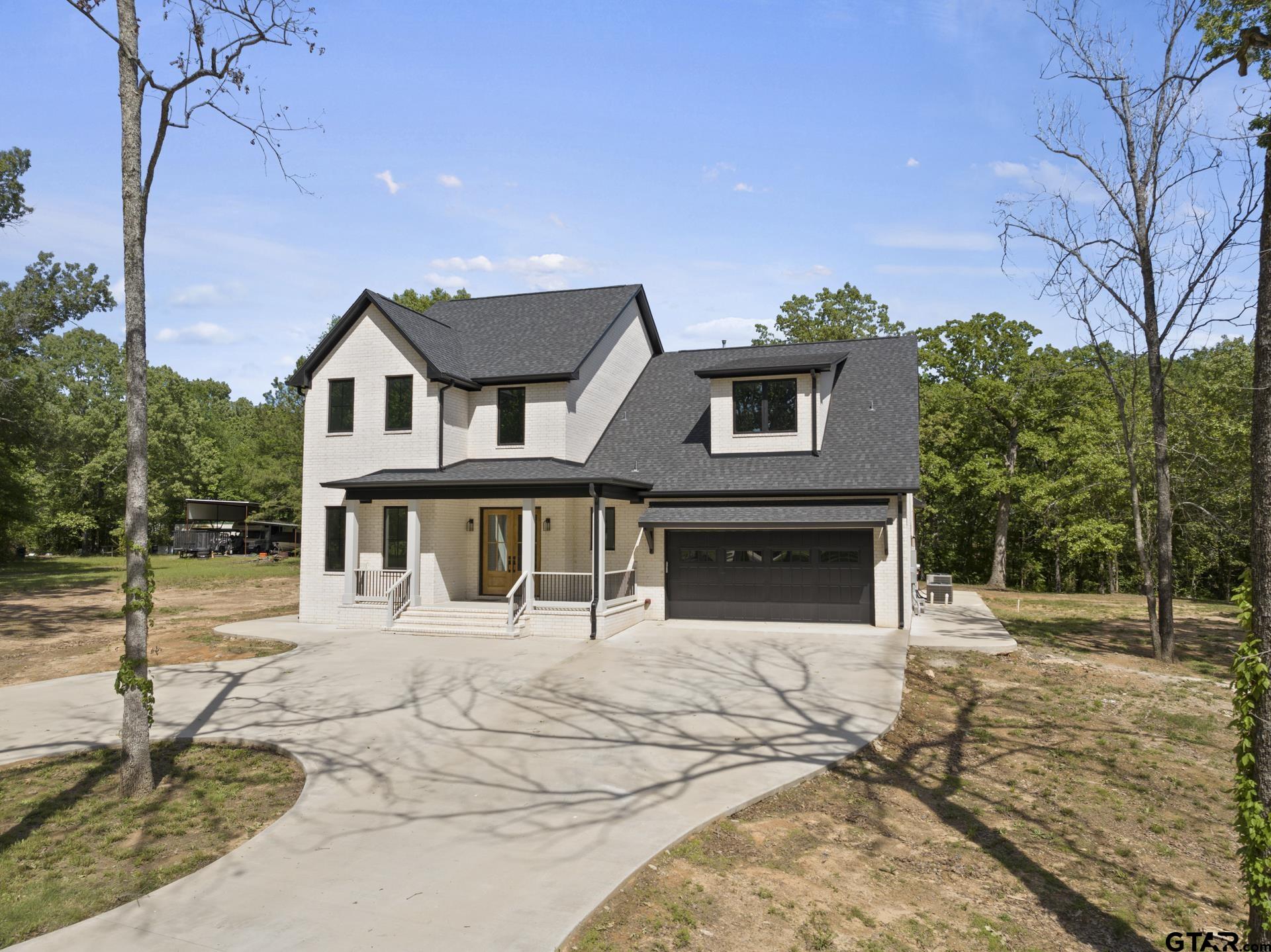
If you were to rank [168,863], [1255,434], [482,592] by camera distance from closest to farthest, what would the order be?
[1255,434] → [168,863] → [482,592]

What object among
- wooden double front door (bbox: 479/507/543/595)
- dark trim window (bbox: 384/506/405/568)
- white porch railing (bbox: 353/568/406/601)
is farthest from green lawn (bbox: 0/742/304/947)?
wooden double front door (bbox: 479/507/543/595)

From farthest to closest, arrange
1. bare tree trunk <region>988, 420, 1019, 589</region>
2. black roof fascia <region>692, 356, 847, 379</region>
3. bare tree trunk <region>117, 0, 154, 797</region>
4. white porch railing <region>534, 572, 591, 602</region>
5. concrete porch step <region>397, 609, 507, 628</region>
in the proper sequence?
bare tree trunk <region>988, 420, 1019, 589</region> → white porch railing <region>534, 572, 591, 602</region> → black roof fascia <region>692, 356, 847, 379</region> → concrete porch step <region>397, 609, 507, 628</region> → bare tree trunk <region>117, 0, 154, 797</region>

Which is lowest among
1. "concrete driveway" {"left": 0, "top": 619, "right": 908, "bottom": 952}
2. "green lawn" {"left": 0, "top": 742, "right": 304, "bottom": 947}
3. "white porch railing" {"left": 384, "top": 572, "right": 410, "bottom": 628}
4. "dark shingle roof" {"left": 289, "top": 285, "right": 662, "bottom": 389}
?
"green lawn" {"left": 0, "top": 742, "right": 304, "bottom": 947}

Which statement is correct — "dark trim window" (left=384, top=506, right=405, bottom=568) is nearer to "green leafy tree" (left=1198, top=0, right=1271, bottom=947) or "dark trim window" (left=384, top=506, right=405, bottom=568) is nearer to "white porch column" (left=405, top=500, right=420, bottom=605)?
"white porch column" (left=405, top=500, right=420, bottom=605)

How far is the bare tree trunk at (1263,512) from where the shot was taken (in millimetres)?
4824

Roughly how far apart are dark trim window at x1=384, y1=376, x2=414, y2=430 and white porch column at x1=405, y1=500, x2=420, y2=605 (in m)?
2.50

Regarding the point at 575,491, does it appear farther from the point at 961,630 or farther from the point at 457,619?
the point at 961,630

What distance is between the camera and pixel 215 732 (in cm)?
998

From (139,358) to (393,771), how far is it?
17.0 ft

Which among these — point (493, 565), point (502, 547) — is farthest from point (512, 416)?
point (493, 565)

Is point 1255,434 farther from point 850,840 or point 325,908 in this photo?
point 325,908

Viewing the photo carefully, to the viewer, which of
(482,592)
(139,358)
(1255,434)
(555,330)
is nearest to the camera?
(1255,434)

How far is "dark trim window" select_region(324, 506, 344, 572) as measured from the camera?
20.2 metres

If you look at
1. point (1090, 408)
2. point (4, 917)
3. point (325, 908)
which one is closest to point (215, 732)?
point (4, 917)
